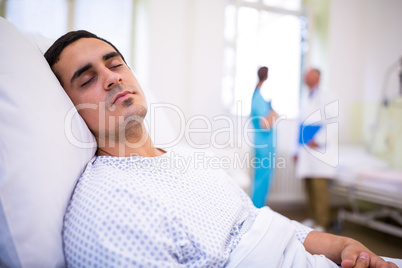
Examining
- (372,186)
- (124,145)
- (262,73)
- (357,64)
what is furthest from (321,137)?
(124,145)

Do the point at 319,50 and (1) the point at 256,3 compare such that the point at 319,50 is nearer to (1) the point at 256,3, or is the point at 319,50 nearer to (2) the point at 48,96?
(1) the point at 256,3

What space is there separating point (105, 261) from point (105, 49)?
605mm

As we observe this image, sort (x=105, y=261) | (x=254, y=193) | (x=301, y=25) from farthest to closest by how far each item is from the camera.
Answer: (x=301, y=25) < (x=254, y=193) < (x=105, y=261)

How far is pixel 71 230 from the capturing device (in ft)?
1.90

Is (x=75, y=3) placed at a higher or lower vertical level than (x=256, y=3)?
lower

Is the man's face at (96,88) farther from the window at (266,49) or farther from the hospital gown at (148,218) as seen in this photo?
the window at (266,49)

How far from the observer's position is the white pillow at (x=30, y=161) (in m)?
0.53

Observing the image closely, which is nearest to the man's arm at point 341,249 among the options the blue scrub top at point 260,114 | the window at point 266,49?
the blue scrub top at point 260,114

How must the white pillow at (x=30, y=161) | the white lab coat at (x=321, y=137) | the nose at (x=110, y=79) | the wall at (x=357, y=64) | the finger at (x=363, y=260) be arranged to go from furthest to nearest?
the wall at (x=357, y=64), the white lab coat at (x=321, y=137), the nose at (x=110, y=79), the finger at (x=363, y=260), the white pillow at (x=30, y=161)

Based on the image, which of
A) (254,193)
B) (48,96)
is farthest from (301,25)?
(48,96)

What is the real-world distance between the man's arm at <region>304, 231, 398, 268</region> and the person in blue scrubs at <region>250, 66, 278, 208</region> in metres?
0.98

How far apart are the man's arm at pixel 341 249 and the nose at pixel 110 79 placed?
74 centimetres

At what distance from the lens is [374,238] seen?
93.8 inches

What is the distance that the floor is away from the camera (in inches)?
79.2
